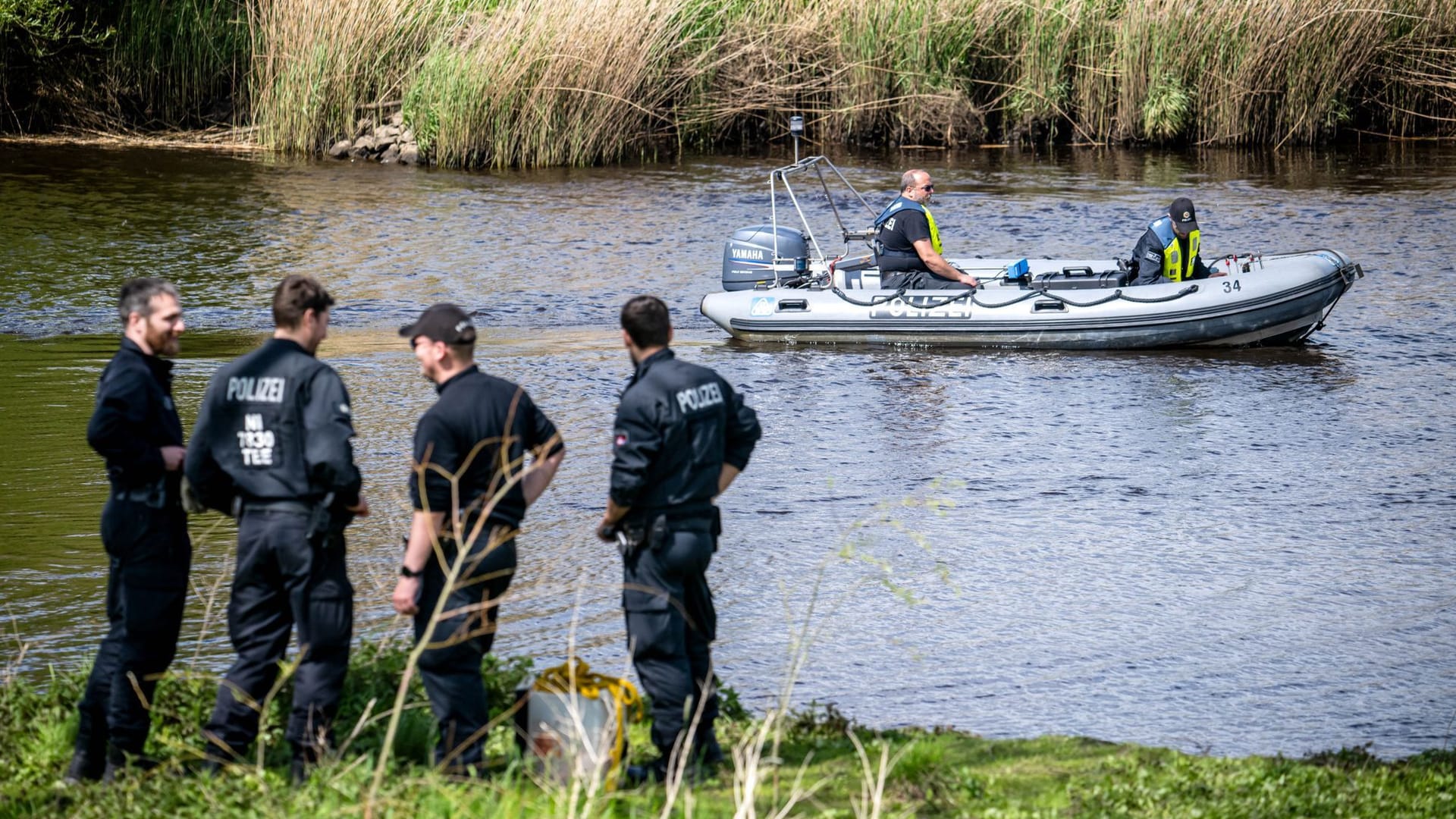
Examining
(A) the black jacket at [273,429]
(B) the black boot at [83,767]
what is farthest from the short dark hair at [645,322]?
(B) the black boot at [83,767]

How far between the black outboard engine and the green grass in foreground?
25.2 ft

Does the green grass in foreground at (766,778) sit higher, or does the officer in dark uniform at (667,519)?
the officer in dark uniform at (667,519)

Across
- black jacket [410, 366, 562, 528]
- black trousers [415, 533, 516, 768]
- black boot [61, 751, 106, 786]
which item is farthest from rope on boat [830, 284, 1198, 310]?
black boot [61, 751, 106, 786]

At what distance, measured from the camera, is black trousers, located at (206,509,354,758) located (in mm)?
4363

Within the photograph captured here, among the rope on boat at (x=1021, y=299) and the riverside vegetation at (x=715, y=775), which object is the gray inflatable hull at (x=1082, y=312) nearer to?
the rope on boat at (x=1021, y=299)

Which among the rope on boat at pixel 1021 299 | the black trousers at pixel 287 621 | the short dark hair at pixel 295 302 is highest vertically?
the short dark hair at pixel 295 302

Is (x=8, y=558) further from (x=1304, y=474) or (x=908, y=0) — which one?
(x=908, y=0)

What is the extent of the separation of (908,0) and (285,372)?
16.4 meters

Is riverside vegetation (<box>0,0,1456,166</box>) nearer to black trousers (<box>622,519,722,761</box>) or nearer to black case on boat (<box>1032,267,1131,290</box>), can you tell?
black case on boat (<box>1032,267,1131,290</box>)

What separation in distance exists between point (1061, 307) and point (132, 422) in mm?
8313

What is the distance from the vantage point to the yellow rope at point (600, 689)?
438 centimetres

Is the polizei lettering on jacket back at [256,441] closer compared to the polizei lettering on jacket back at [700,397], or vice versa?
the polizei lettering on jacket back at [256,441]

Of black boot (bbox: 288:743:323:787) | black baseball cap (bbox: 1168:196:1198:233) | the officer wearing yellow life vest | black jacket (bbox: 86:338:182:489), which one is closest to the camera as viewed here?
black boot (bbox: 288:743:323:787)

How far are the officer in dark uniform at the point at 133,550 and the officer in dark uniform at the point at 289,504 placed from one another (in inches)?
5.7
